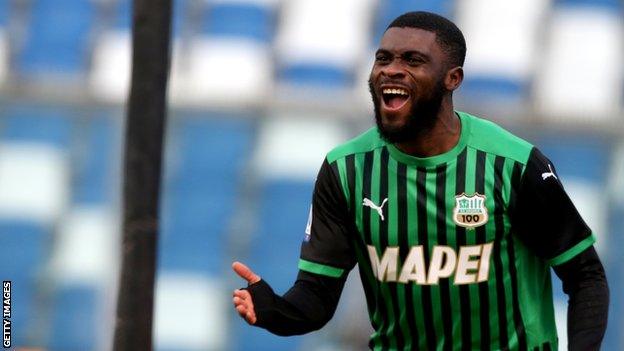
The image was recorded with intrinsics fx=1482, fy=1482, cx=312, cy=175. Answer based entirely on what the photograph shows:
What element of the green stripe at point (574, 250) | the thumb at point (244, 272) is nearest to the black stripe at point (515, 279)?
the green stripe at point (574, 250)

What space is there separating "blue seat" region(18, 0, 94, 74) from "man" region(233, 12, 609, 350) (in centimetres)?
647

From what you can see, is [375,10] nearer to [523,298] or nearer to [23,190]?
[23,190]

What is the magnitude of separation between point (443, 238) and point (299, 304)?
0.50 m

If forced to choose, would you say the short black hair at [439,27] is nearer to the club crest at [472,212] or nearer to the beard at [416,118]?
the beard at [416,118]

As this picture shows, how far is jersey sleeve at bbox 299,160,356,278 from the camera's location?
15.5 ft

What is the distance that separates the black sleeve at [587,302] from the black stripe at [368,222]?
571 mm

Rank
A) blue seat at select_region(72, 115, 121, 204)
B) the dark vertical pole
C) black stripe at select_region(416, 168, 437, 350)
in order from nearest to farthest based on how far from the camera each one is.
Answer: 1. the dark vertical pole
2. black stripe at select_region(416, 168, 437, 350)
3. blue seat at select_region(72, 115, 121, 204)

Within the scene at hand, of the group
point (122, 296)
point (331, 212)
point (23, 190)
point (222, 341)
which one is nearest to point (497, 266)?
point (331, 212)

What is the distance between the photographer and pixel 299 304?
469cm

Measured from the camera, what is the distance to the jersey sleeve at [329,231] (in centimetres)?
473

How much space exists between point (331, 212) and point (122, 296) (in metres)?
0.74

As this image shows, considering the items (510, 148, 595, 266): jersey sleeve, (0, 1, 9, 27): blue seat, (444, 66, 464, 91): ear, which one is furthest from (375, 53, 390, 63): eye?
(0, 1, 9, 27): blue seat

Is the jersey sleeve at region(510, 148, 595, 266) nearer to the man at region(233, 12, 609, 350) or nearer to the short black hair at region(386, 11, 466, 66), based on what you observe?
the man at region(233, 12, 609, 350)

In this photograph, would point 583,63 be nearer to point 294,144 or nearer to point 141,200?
point 294,144
